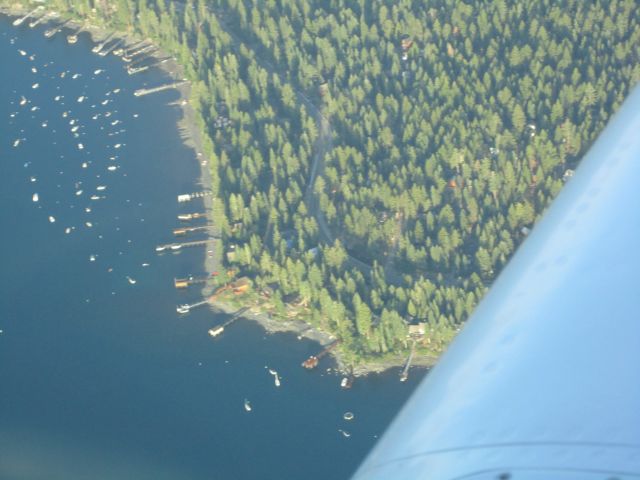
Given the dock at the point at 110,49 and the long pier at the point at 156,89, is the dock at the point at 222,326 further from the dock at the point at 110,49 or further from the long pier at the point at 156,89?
the dock at the point at 110,49

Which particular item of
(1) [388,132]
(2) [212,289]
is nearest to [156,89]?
(1) [388,132]

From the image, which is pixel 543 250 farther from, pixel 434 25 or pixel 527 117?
pixel 434 25

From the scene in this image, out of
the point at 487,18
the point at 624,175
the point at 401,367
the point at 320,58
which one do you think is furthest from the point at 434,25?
the point at 624,175

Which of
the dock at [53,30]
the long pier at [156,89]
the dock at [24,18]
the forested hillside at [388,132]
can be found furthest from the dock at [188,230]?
the dock at [24,18]

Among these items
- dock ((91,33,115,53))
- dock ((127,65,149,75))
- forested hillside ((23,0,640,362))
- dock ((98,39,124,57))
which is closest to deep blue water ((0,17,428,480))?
forested hillside ((23,0,640,362))

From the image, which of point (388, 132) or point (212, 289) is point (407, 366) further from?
point (388, 132)

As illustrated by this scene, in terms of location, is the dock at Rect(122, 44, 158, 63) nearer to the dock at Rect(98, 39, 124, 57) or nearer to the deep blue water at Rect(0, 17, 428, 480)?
the dock at Rect(98, 39, 124, 57)
